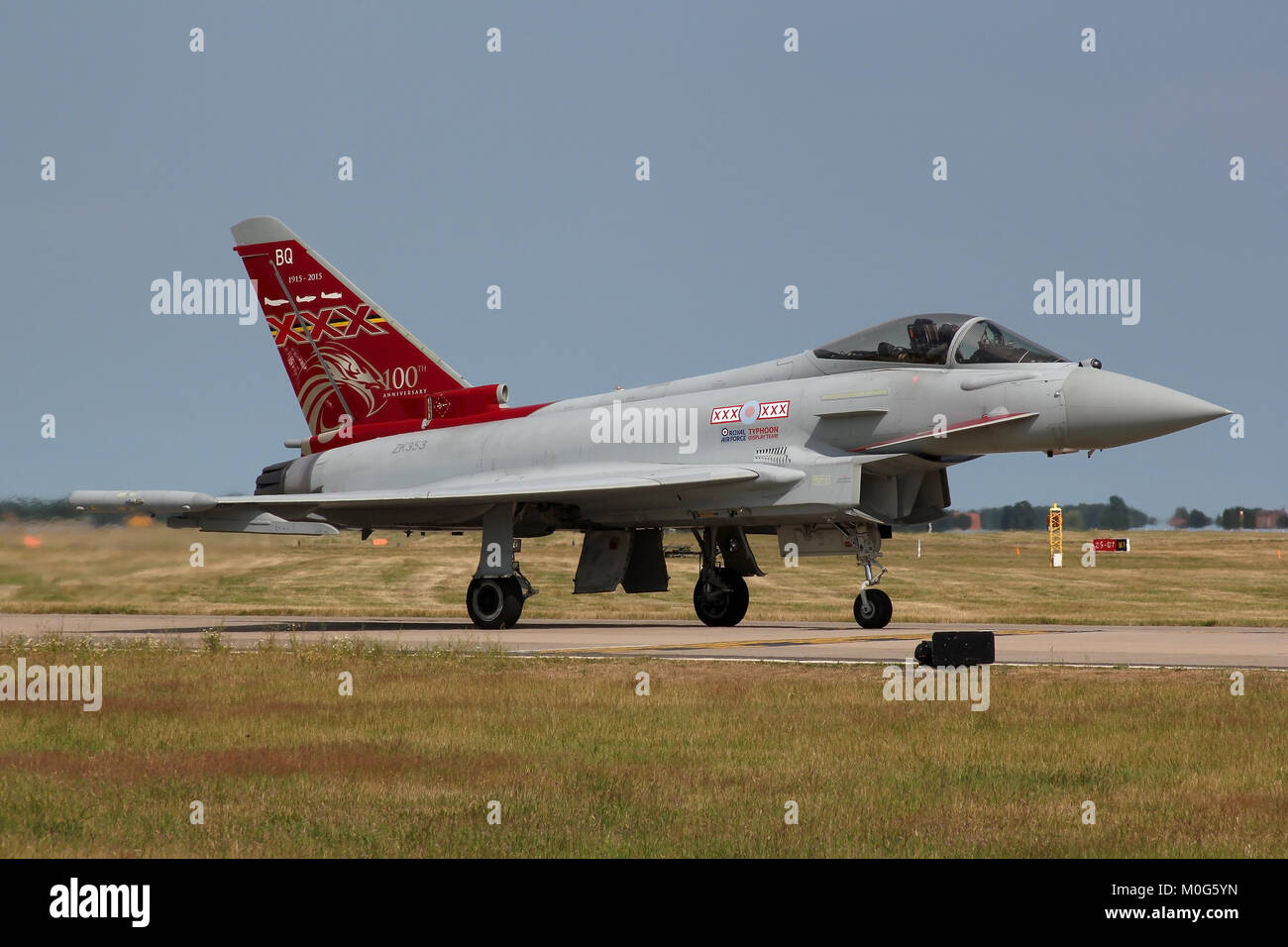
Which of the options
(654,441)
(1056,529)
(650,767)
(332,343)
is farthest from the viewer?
(1056,529)

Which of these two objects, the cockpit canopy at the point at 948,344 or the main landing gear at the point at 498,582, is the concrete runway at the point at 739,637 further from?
the cockpit canopy at the point at 948,344

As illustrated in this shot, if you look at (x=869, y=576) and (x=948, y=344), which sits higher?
(x=948, y=344)

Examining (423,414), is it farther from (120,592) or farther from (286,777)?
(286,777)

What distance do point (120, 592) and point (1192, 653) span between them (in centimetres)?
1580

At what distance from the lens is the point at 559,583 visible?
3969cm

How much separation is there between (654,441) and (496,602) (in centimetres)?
355

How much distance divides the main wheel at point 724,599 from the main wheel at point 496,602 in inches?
125

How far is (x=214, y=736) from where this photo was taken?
10.5 m

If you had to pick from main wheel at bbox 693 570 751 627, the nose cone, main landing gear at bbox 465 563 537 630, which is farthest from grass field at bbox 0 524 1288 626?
the nose cone

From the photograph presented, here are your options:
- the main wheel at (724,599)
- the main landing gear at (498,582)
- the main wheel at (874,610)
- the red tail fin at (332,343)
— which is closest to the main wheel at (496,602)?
the main landing gear at (498,582)

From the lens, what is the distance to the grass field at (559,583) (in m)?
23.0

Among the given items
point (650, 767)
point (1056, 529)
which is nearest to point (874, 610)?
point (650, 767)

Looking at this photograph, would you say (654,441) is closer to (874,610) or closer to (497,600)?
(497,600)
